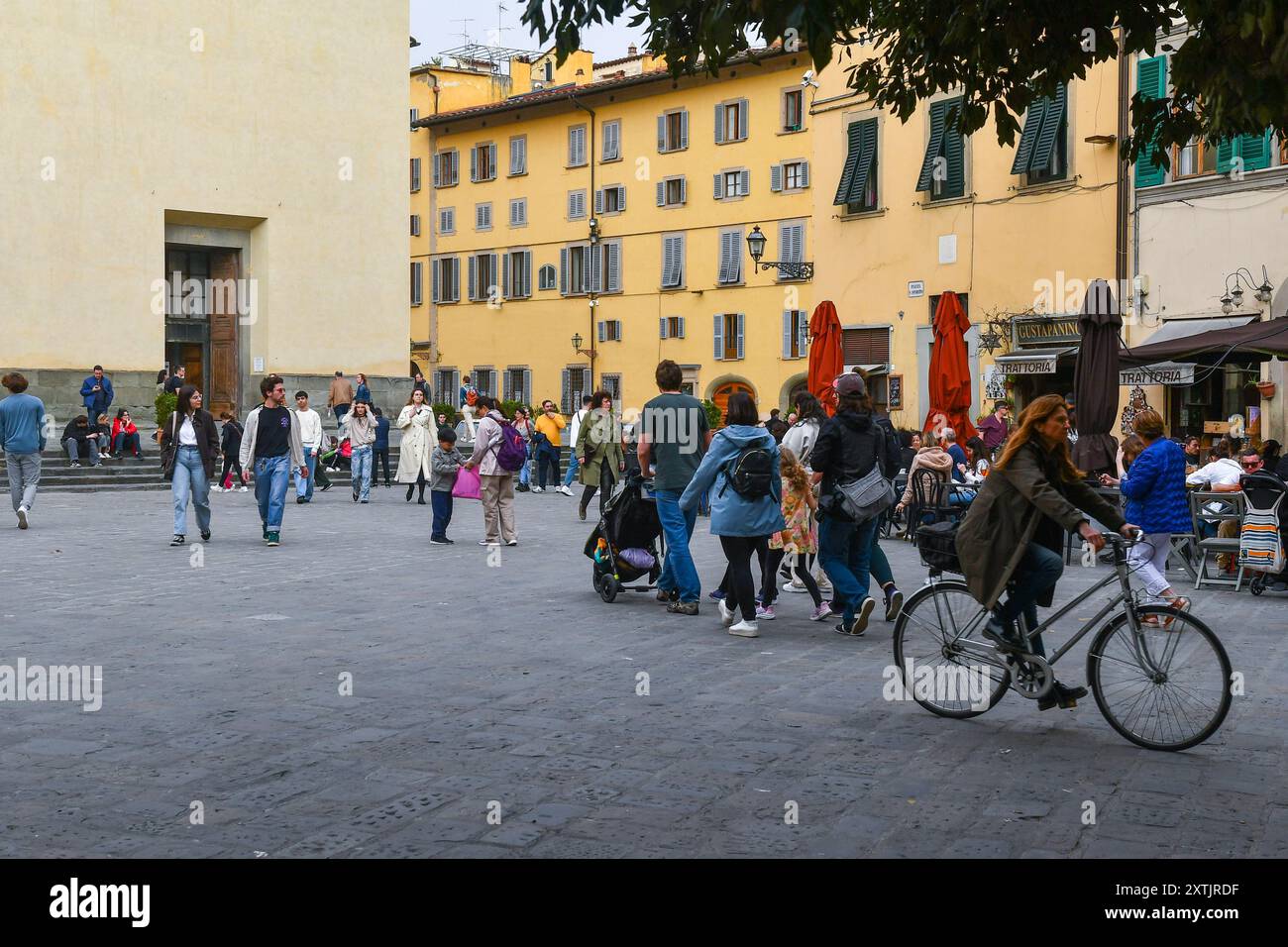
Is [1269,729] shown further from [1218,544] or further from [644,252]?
[644,252]

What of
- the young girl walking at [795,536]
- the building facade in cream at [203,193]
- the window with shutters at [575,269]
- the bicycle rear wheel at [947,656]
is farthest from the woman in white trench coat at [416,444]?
the window with shutters at [575,269]

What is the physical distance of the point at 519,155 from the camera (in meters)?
52.2

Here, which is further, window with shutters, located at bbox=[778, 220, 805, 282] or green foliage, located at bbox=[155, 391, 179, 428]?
window with shutters, located at bbox=[778, 220, 805, 282]

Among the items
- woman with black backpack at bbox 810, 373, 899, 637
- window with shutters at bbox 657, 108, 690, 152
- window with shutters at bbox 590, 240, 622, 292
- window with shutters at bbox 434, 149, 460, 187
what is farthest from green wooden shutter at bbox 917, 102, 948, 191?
window with shutters at bbox 434, 149, 460, 187

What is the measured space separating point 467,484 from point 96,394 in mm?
15393

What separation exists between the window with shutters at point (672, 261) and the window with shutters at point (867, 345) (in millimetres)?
13477

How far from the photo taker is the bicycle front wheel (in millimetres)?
6461

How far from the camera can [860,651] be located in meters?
9.39

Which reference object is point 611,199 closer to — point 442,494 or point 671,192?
point 671,192

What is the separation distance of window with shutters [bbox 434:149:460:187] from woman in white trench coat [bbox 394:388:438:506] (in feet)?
104

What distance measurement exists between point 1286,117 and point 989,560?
2.39 metres

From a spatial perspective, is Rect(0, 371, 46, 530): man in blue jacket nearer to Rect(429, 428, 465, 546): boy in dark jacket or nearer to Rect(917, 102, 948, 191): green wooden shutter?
Rect(429, 428, 465, 546): boy in dark jacket

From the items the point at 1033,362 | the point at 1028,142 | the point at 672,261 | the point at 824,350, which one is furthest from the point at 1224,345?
the point at 672,261
